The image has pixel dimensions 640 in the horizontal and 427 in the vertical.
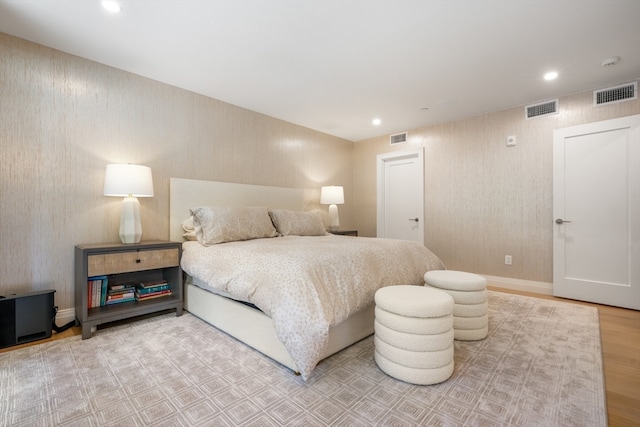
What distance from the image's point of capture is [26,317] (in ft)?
7.00

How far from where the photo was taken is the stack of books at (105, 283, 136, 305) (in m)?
2.54

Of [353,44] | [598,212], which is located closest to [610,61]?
[598,212]

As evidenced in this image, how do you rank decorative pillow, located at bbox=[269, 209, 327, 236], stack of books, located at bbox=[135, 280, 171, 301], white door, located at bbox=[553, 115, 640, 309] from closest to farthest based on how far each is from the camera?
stack of books, located at bbox=[135, 280, 171, 301], white door, located at bbox=[553, 115, 640, 309], decorative pillow, located at bbox=[269, 209, 327, 236]

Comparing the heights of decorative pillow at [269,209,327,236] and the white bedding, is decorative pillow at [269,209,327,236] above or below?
above

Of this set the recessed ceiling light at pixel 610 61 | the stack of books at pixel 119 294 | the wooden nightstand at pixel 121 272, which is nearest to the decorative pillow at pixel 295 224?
the wooden nightstand at pixel 121 272

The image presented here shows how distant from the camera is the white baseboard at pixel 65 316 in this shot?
2467 mm

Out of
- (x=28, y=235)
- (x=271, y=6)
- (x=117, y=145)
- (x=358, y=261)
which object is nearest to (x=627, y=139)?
(x=358, y=261)

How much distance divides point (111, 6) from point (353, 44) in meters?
1.76

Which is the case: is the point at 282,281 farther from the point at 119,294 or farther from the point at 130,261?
the point at 119,294

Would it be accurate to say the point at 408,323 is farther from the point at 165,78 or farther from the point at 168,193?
the point at 165,78

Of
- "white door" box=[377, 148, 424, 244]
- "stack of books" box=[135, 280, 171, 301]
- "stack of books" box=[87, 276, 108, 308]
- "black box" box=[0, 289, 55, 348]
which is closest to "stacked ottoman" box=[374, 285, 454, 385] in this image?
"stack of books" box=[135, 280, 171, 301]

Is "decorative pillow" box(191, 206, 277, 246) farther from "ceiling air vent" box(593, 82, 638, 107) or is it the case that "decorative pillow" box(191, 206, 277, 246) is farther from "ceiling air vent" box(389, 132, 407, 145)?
"ceiling air vent" box(593, 82, 638, 107)

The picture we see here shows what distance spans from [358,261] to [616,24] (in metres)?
2.59

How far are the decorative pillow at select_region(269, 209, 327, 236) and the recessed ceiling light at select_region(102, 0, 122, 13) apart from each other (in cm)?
226
